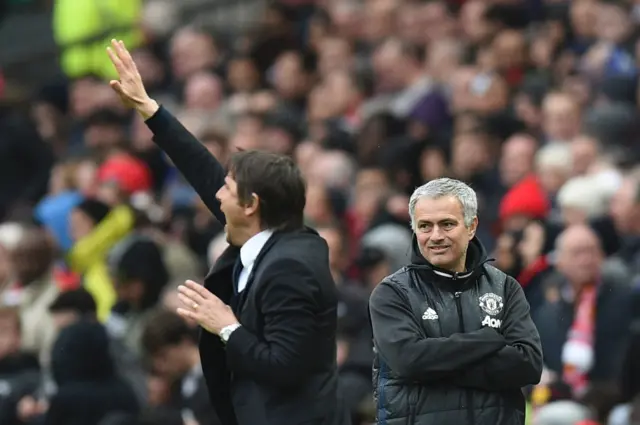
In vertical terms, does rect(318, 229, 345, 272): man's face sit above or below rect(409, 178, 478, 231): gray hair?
below

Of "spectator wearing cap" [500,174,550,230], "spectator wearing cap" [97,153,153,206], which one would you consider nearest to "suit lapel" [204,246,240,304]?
"spectator wearing cap" [500,174,550,230]

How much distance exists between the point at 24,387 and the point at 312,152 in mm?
4066

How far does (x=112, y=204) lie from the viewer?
1300 centimetres

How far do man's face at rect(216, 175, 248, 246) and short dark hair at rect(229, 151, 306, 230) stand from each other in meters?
0.03

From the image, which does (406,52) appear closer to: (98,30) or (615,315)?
(98,30)

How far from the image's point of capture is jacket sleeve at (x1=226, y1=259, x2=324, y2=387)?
6.25m

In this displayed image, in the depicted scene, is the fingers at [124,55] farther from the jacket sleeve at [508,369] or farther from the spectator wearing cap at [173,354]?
the spectator wearing cap at [173,354]

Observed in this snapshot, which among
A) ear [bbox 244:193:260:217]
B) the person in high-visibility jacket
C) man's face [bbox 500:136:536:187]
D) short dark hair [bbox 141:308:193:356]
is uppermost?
the person in high-visibility jacket

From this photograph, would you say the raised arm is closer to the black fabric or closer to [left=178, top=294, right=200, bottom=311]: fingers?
[left=178, top=294, right=200, bottom=311]: fingers

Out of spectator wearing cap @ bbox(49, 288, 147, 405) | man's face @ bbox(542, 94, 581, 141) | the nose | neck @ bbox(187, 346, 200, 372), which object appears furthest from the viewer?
man's face @ bbox(542, 94, 581, 141)

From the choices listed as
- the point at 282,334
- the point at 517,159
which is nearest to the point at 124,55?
the point at 282,334

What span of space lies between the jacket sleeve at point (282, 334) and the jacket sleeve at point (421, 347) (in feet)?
1.73

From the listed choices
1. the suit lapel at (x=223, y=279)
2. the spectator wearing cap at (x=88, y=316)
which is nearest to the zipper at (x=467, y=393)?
the suit lapel at (x=223, y=279)

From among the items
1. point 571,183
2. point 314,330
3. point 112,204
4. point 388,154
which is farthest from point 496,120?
point 314,330
